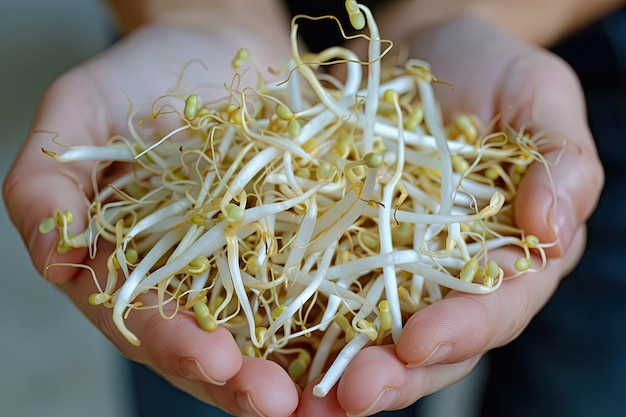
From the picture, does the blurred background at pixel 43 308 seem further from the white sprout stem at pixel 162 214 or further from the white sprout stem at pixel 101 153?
the white sprout stem at pixel 162 214

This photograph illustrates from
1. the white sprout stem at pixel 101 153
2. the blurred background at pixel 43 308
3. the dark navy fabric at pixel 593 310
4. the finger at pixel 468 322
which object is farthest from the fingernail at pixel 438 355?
the blurred background at pixel 43 308

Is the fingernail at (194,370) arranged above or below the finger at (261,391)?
above

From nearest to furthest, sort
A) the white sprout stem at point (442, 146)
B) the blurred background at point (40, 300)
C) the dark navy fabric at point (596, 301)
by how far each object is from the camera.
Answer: the white sprout stem at point (442, 146) < the dark navy fabric at point (596, 301) < the blurred background at point (40, 300)

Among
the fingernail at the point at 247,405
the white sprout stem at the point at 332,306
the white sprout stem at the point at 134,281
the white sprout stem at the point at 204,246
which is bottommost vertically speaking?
the white sprout stem at the point at 332,306

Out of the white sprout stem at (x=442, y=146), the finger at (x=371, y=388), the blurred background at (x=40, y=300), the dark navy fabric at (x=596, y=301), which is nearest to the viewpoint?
the finger at (x=371, y=388)

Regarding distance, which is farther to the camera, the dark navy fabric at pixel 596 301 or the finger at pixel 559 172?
the dark navy fabric at pixel 596 301

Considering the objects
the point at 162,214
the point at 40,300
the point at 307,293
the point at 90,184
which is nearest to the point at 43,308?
the point at 40,300

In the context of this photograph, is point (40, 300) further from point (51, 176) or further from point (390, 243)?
point (390, 243)
